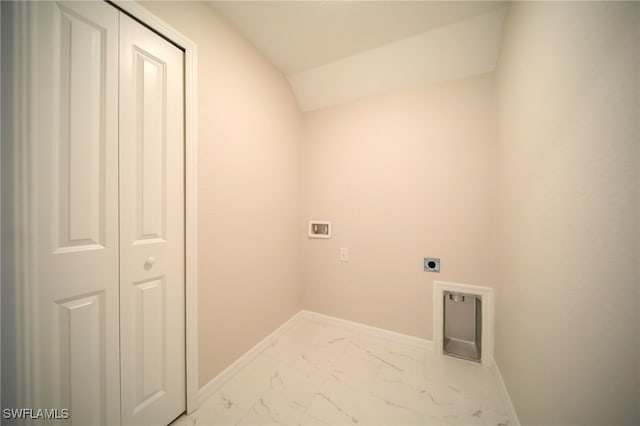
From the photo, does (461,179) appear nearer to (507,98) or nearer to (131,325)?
(507,98)

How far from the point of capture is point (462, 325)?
6.01 feet

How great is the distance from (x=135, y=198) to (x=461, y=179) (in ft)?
7.12

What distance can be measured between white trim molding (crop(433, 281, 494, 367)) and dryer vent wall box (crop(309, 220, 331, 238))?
108 cm

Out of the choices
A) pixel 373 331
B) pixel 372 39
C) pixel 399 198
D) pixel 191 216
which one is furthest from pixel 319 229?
pixel 372 39

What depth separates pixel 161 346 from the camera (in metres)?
1.15

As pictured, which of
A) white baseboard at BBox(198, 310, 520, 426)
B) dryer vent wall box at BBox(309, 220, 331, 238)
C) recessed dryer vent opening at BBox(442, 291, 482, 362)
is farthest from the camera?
dryer vent wall box at BBox(309, 220, 331, 238)

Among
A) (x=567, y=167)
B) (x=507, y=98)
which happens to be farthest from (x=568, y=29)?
(x=507, y=98)

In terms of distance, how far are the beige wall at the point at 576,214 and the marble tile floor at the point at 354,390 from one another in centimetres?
33

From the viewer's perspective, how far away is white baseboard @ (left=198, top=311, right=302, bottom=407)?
133cm

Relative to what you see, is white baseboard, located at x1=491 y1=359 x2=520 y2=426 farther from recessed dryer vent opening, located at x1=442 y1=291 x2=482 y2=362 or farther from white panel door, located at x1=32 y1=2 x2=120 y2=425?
white panel door, located at x1=32 y1=2 x2=120 y2=425

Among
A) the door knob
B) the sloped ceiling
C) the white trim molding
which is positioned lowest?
the white trim molding

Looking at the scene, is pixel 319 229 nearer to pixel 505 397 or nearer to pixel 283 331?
pixel 283 331

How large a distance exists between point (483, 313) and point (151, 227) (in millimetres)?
2313

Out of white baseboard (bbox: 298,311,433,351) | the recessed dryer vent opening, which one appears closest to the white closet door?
white baseboard (bbox: 298,311,433,351)
